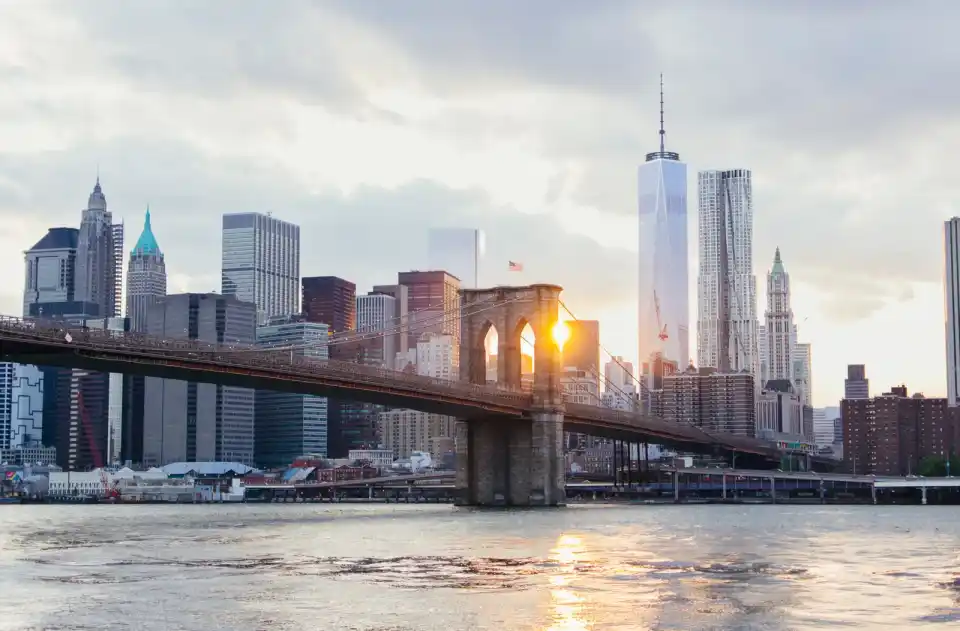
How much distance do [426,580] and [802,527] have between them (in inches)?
1591

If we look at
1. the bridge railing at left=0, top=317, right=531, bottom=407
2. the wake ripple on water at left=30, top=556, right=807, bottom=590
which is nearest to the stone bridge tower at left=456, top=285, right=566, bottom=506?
the bridge railing at left=0, top=317, right=531, bottom=407

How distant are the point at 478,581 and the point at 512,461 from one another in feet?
202

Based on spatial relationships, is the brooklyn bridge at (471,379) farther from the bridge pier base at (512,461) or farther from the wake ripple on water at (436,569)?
the wake ripple on water at (436,569)

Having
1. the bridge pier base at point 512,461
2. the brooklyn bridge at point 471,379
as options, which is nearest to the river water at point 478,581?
the brooklyn bridge at point 471,379

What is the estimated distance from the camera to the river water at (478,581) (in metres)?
29.1

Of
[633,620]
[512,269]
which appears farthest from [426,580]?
[512,269]

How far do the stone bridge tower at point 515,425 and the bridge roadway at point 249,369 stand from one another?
1.87 meters

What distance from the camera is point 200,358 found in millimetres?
74000

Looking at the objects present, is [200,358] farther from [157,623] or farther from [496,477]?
[157,623]

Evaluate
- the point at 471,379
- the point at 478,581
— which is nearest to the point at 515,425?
the point at 471,379

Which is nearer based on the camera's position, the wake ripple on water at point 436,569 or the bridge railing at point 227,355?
the wake ripple on water at point 436,569

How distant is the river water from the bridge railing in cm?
984

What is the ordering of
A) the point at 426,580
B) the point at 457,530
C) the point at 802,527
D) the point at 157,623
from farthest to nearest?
the point at 802,527, the point at 457,530, the point at 426,580, the point at 157,623

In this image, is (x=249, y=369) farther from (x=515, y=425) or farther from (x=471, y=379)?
(x=471, y=379)
